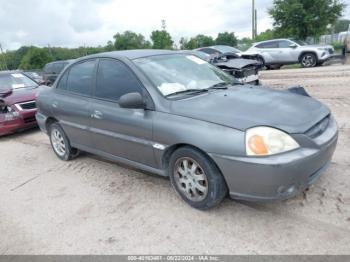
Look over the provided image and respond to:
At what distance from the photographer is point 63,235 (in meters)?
3.25

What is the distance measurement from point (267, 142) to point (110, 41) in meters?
68.3

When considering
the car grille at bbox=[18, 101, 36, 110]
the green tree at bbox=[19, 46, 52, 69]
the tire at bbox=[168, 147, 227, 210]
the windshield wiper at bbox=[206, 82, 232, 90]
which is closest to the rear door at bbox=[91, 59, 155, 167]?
the tire at bbox=[168, 147, 227, 210]

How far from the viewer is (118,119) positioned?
12.9 ft

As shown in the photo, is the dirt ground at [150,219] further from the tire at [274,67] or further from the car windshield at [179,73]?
the tire at [274,67]

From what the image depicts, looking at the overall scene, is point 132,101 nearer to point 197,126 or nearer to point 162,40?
point 197,126

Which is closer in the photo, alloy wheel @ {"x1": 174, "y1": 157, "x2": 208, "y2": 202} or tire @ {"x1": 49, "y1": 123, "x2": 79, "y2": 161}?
alloy wheel @ {"x1": 174, "y1": 157, "x2": 208, "y2": 202}

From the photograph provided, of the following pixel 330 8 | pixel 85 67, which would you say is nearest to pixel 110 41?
pixel 330 8

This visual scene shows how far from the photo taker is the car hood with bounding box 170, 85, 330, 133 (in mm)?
2967

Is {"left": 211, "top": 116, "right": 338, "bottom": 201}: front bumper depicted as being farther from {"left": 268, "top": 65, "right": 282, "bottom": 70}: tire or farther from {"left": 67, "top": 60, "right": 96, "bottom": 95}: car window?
{"left": 268, "top": 65, "right": 282, "bottom": 70}: tire

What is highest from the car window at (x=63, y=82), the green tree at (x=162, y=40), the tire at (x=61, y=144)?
the green tree at (x=162, y=40)

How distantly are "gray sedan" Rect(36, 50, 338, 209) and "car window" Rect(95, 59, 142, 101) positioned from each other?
0.01m

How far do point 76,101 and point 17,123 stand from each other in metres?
3.38

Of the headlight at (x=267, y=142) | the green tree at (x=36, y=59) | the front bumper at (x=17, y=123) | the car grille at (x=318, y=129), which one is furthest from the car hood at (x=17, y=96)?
the green tree at (x=36, y=59)

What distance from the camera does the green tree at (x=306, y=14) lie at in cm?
2023
